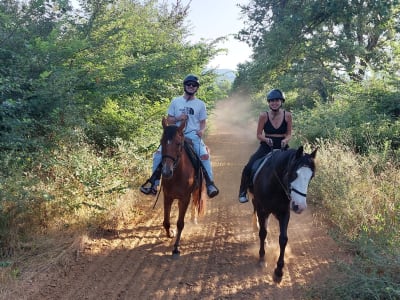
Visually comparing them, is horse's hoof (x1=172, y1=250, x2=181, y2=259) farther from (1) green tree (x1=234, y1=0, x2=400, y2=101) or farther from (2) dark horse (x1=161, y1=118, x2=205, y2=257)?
(1) green tree (x1=234, y1=0, x2=400, y2=101)

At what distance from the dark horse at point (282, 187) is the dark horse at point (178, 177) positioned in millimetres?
1147

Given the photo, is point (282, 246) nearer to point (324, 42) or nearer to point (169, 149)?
point (169, 149)

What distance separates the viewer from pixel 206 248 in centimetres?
570

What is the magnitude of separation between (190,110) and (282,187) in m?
2.20

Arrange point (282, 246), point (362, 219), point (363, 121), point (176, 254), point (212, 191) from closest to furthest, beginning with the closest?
point (282, 246), point (176, 254), point (362, 219), point (212, 191), point (363, 121)

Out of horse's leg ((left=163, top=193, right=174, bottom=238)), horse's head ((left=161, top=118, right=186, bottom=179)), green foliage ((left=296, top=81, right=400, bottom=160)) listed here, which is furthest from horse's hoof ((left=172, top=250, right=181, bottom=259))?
green foliage ((left=296, top=81, right=400, bottom=160))

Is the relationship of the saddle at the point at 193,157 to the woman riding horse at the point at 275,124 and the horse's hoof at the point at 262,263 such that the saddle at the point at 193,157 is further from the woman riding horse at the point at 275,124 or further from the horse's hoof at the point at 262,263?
the horse's hoof at the point at 262,263

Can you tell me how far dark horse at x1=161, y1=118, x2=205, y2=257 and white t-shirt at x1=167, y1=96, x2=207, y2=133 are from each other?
40cm

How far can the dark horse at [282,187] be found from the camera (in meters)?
3.94

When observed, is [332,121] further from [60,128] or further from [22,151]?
[22,151]

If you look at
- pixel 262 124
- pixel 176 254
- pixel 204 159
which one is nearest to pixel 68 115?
pixel 204 159

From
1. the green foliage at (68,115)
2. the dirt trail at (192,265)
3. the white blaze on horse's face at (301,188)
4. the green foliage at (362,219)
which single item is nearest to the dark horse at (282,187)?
the white blaze on horse's face at (301,188)

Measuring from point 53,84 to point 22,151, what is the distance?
1.40m

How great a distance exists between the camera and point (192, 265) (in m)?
5.04
